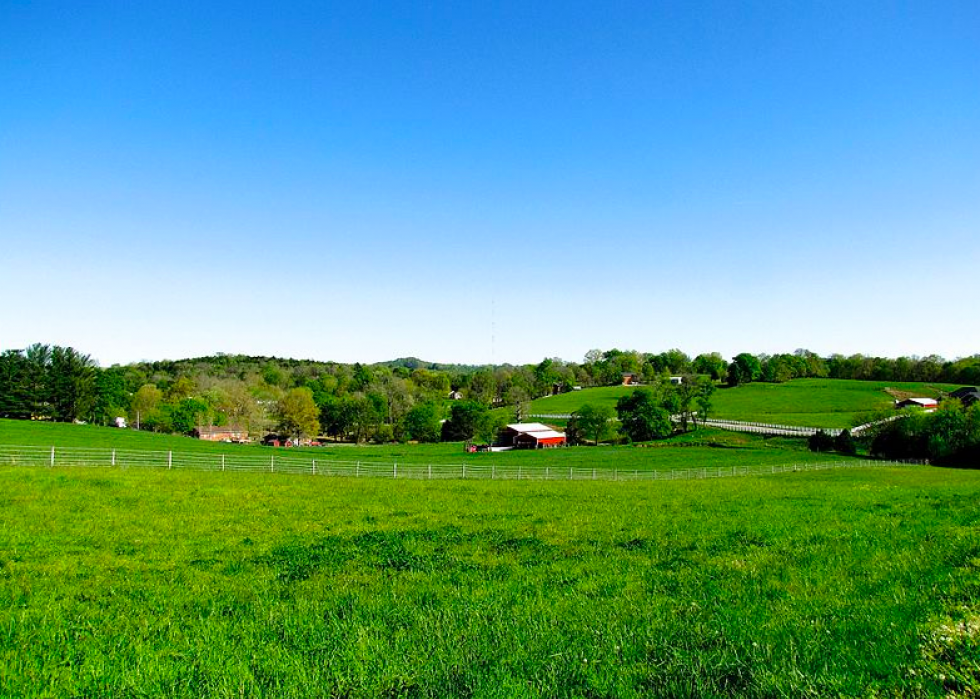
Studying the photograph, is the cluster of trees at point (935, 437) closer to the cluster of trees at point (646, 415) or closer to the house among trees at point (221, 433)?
the cluster of trees at point (646, 415)

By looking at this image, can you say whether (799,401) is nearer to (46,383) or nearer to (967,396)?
(967,396)

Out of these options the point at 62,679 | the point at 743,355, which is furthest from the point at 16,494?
the point at 743,355

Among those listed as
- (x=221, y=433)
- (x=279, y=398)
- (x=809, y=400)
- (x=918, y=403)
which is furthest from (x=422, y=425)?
(x=918, y=403)

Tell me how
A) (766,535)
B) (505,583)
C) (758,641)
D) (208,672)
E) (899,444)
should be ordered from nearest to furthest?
(208,672)
(758,641)
(505,583)
(766,535)
(899,444)

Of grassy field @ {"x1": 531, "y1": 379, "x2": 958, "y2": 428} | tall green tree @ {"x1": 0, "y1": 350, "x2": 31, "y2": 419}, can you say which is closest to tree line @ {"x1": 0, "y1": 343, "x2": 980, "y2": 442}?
tall green tree @ {"x1": 0, "y1": 350, "x2": 31, "y2": 419}

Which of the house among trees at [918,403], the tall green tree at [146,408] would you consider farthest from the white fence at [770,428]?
the tall green tree at [146,408]

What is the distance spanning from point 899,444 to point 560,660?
324ft

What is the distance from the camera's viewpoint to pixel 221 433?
11756cm

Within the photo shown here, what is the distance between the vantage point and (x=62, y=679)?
5617mm

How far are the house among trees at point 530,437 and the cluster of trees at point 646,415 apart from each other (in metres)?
3.22

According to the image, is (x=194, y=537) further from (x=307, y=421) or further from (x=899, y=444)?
(x=307, y=421)

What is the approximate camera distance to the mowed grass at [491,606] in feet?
17.0

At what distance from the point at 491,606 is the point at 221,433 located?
406ft

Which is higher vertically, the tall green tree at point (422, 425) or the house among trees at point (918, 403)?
the house among trees at point (918, 403)
